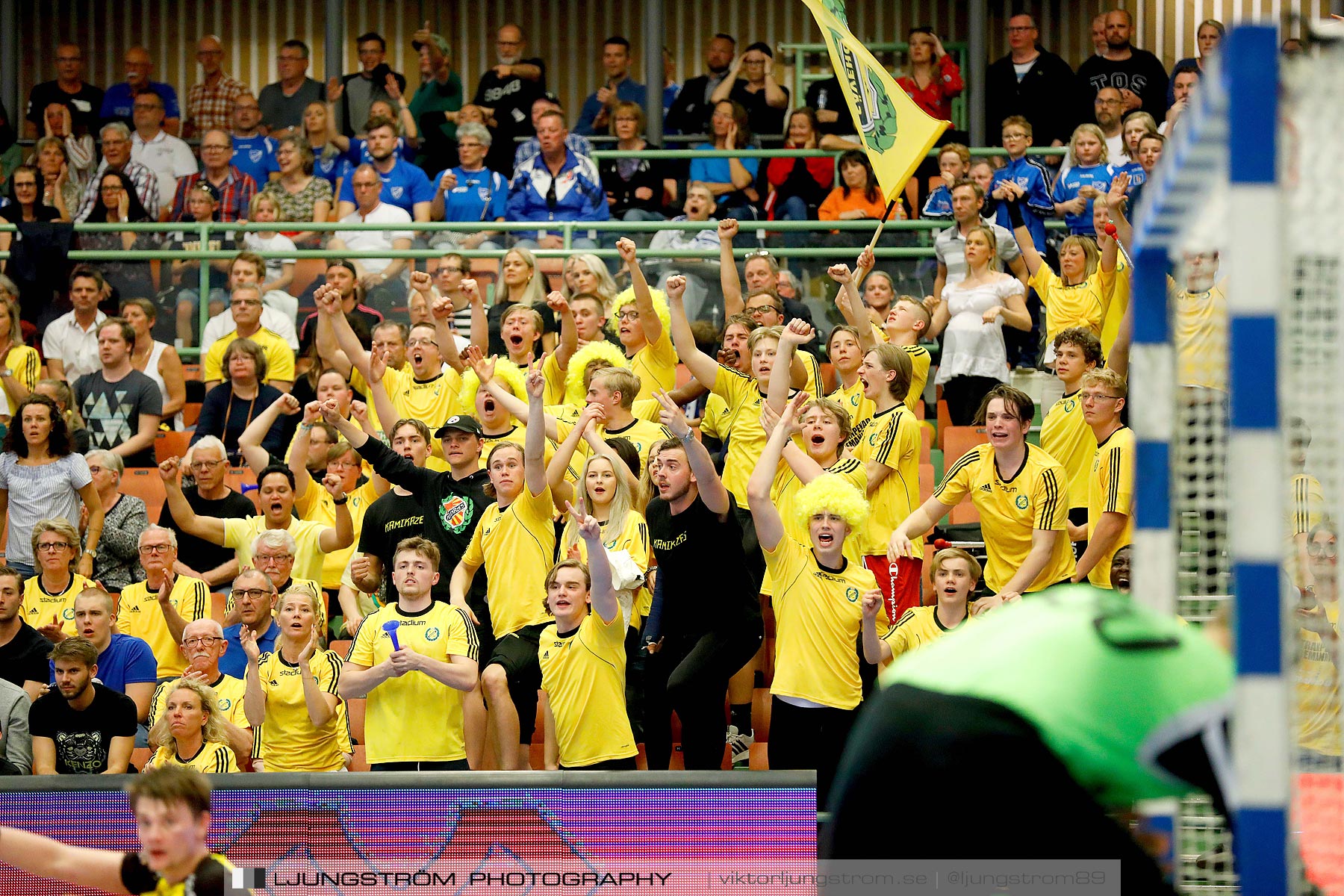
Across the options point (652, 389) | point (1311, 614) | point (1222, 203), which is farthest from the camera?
point (652, 389)

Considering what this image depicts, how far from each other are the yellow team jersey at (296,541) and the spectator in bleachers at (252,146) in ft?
17.7

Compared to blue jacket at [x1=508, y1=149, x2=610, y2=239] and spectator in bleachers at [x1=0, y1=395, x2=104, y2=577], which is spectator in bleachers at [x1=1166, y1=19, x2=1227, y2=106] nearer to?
blue jacket at [x1=508, y1=149, x2=610, y2=239]

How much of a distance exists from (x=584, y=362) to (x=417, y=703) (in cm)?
280

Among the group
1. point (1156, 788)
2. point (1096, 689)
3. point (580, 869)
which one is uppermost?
point (1096, 689)

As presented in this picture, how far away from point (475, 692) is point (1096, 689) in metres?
5.58

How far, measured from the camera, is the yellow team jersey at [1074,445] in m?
9.59

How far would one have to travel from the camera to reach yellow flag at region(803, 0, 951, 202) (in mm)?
11031

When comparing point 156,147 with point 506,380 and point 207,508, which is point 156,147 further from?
point 506,380

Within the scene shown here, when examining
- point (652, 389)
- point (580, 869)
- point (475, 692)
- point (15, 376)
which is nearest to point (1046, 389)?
point (652, 389)

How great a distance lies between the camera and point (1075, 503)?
31.6 feet

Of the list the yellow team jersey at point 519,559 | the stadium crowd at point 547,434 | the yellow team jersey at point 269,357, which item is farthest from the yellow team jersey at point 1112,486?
the yellow team jersey at point 269,357

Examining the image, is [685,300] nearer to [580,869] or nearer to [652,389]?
[652,389]

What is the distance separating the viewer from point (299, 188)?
13.7 metres

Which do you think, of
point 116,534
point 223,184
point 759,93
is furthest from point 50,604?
point 759,93
